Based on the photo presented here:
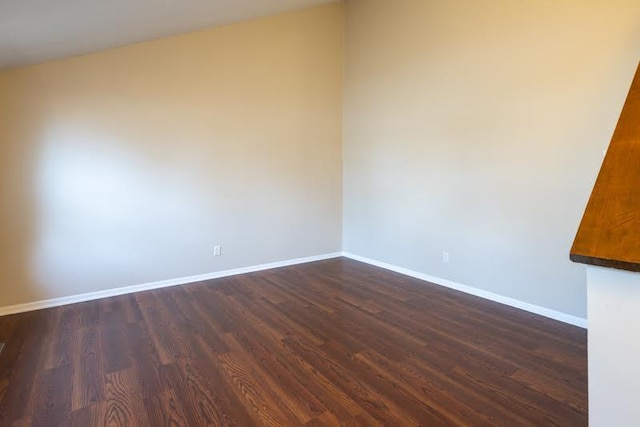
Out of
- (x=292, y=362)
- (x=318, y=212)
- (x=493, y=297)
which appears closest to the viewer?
(x=292, y=362)

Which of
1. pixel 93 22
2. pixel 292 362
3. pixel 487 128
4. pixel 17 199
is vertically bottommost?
pixel 292 362

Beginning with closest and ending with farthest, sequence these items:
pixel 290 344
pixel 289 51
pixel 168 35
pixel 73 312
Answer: pixel 290 344
pixel 73 312
pixel 168 35
pixel 289 51

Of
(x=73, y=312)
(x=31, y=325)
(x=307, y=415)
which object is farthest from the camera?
(x=73, y=312)

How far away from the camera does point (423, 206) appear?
404 centimetres

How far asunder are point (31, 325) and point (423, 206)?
12.5ft

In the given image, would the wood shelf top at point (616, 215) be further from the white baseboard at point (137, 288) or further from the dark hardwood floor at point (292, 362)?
the white baseboard at point (137, 288)

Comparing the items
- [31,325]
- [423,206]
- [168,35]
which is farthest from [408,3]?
[31,325]

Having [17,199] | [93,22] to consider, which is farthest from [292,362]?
[17,199]

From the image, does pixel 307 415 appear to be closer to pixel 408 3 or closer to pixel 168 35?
pixel 168 35

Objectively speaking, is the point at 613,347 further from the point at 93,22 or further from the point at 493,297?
the point at 93,22

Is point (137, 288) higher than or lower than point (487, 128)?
lower

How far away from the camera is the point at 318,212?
198 inches

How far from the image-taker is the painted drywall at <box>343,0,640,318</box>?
8.81 ft

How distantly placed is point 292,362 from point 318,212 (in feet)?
Result: 9.29
